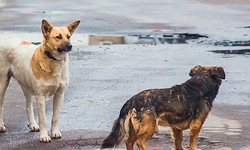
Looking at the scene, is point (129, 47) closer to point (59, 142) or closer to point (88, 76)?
point (88, 76)

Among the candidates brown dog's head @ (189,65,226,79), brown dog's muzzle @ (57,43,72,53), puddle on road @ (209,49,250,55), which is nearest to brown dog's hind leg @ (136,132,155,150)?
brown dog's head @ (189,65,226,79)

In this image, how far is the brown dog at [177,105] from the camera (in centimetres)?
676

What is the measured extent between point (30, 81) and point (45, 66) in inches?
9.9

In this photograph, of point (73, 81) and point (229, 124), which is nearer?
point (229, 124)

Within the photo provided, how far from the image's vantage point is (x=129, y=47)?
14305mm

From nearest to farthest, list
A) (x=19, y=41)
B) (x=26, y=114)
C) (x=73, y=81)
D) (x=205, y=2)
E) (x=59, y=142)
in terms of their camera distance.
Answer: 1. (x=59, y=142)
2. (x=19, y=41)
3. (x=26, y=114)
4. (x=73, y=81)
5. (x=205, y=2)

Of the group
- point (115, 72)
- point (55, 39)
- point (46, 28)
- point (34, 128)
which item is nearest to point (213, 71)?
point (55, 39)

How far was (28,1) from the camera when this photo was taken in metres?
24.5

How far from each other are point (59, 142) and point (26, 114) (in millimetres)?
1393

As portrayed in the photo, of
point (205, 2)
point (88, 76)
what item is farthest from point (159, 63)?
point (205, 2)

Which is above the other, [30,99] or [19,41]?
[19,41]

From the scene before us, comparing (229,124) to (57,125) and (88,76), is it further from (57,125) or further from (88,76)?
(88,76)

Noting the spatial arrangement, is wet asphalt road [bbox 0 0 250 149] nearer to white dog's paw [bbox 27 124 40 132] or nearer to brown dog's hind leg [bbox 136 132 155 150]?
white dog's paw [bbox 27 124 40 132]

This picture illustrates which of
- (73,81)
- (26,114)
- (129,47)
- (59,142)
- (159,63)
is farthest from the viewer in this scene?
(129,47)
